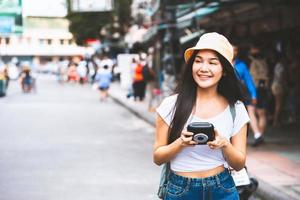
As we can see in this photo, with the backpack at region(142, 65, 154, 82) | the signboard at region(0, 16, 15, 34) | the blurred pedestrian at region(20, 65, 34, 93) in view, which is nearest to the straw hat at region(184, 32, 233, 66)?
the backpack at region(142, 65, 154, 82)

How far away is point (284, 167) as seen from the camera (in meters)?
9.49

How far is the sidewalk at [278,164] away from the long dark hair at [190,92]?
372 cm

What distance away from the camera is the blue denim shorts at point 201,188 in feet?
12.0

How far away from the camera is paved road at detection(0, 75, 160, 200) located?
27.7 ft

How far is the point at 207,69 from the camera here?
3.72 meters

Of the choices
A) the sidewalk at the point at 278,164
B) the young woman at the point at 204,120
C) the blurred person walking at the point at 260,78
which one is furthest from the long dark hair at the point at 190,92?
the blurred person walking at the point at 260,78

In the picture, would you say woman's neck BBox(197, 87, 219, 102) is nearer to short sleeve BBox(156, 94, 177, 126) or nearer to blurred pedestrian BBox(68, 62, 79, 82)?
short sleeve BBox(156, 94, 177, 126)

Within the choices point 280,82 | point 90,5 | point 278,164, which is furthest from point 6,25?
point 278,164

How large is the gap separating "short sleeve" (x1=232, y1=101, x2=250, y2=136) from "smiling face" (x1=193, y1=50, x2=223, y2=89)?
196 millimetres

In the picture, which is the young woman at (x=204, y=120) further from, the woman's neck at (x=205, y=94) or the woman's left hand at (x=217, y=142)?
the woman's left hand at (x=217, y=142)

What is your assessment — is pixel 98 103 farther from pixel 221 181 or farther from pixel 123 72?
pixel 221 181

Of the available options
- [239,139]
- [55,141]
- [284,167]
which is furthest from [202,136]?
[55,141]

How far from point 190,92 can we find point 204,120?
22 centimetres

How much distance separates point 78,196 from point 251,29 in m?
11.7
